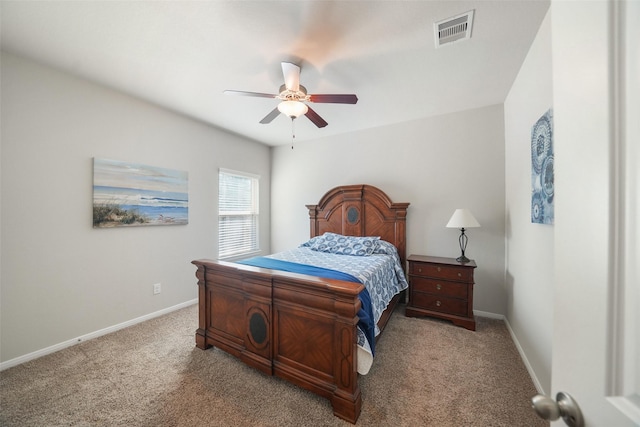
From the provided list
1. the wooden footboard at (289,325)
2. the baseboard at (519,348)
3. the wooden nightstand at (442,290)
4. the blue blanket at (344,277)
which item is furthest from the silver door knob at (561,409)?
the wooden nightstand at (442,290)

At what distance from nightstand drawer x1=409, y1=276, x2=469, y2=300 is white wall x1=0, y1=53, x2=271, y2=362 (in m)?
3.06

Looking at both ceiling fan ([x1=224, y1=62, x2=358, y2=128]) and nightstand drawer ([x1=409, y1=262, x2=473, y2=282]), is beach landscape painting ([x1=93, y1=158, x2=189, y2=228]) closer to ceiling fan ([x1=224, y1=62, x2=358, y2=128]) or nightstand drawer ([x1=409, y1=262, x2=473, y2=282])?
ceiling fan ([x1=224, y1=62, x2=358, y2=128])

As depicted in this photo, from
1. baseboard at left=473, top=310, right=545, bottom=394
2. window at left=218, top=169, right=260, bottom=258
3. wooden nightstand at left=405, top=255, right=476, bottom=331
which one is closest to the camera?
baseboard at left=473, top=310, right=545, bottom=394

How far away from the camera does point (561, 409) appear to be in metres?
0.49

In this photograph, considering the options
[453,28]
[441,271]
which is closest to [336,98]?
[453,28]

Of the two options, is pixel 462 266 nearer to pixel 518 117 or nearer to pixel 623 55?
pixel 518 117

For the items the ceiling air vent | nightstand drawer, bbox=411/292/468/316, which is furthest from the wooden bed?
the ceiling air vent

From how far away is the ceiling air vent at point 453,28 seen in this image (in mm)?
1658

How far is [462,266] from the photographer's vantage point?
2.70 m

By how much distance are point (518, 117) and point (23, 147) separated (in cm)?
442

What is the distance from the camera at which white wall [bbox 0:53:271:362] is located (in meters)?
2.01

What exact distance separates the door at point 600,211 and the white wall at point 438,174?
287cm

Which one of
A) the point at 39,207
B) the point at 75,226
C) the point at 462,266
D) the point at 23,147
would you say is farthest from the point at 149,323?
the point at 462,266

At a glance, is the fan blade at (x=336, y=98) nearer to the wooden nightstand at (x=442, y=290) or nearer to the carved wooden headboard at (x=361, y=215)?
the carved wooden headboard at (x=361, y=215)
